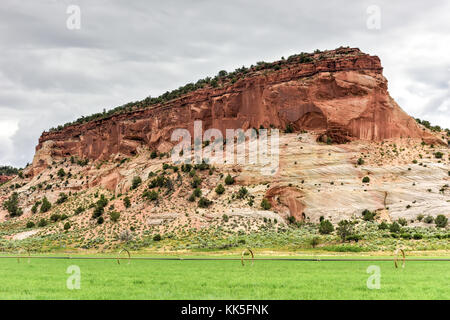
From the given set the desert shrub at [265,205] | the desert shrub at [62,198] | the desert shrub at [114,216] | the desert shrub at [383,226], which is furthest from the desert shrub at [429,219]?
the desert shrub at [62,198]

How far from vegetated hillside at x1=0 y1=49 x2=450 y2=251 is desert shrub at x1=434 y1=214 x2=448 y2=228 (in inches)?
4.8

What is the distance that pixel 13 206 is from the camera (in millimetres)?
94938

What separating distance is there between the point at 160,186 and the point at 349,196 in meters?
30.5

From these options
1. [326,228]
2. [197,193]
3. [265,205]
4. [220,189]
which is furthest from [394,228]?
[197,193]

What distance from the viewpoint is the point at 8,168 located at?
178m

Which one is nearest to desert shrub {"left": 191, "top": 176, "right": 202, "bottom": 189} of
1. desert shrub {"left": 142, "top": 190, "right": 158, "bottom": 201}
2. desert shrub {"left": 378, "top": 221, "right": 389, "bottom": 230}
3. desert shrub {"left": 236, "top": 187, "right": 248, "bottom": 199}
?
desert shrub {"left": 142, "top": 190, "right": 158, "bottom": 201}

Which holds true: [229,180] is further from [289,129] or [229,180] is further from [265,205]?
[289,129]

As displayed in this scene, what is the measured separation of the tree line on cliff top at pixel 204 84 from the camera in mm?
92500

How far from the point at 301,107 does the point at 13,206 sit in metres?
62.0

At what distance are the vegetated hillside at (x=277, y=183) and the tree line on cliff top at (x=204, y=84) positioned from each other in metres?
1.57

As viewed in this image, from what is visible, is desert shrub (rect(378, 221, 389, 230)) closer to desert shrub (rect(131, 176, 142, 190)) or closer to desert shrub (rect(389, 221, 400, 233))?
desert shrub (rect(389, 221, 400, 233))

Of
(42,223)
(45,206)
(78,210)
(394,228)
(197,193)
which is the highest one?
(197,193)
